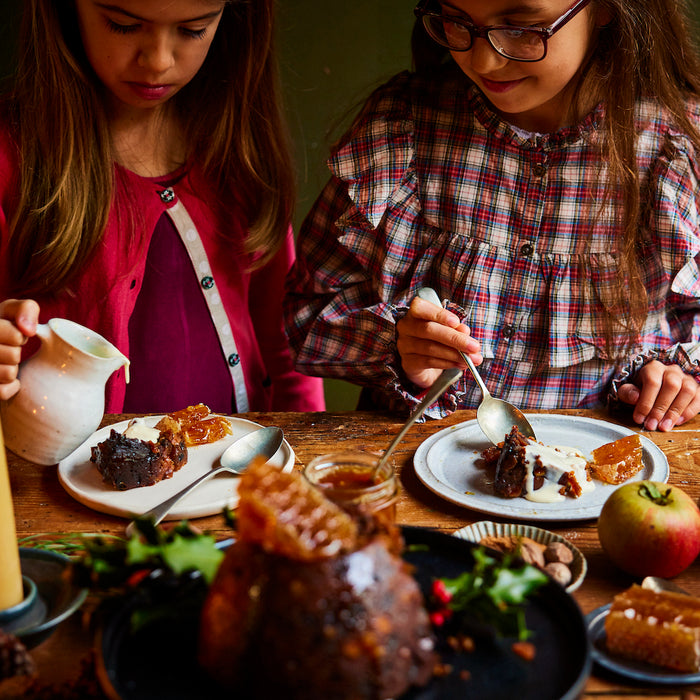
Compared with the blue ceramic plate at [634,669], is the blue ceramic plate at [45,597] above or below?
above

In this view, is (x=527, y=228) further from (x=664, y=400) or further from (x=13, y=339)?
(x=13, y=339)

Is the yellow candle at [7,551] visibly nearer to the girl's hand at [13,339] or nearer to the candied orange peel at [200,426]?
the girl's hand at [13,339]

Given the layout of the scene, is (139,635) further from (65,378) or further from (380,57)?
(380,57)

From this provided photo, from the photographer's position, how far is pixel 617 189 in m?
1.82

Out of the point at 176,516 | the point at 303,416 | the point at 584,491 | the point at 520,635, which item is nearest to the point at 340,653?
the point at 520,635

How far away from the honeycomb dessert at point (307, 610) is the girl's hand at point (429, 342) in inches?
33.8

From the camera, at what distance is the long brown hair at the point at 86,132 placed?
180 centimetres

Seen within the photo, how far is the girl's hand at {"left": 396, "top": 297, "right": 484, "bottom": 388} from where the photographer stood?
1589 mm

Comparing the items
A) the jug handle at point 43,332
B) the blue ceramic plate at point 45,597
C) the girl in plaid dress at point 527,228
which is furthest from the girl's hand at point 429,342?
the blue ceramic plate at point 45,597

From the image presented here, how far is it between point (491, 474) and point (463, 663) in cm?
64

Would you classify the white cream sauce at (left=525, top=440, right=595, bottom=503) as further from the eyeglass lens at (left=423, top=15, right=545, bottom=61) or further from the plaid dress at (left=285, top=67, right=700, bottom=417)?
the eyeglass lens at (left=423, top=15, right=545, bottom=61)

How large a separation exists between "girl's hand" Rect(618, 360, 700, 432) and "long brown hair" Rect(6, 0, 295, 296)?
1.01 metres

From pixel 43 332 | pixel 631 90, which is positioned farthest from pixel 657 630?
pixel 631 90

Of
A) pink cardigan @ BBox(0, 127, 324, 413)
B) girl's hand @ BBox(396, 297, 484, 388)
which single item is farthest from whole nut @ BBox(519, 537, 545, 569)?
pink cardigan @ BBox(0, 127, 324, 413)
